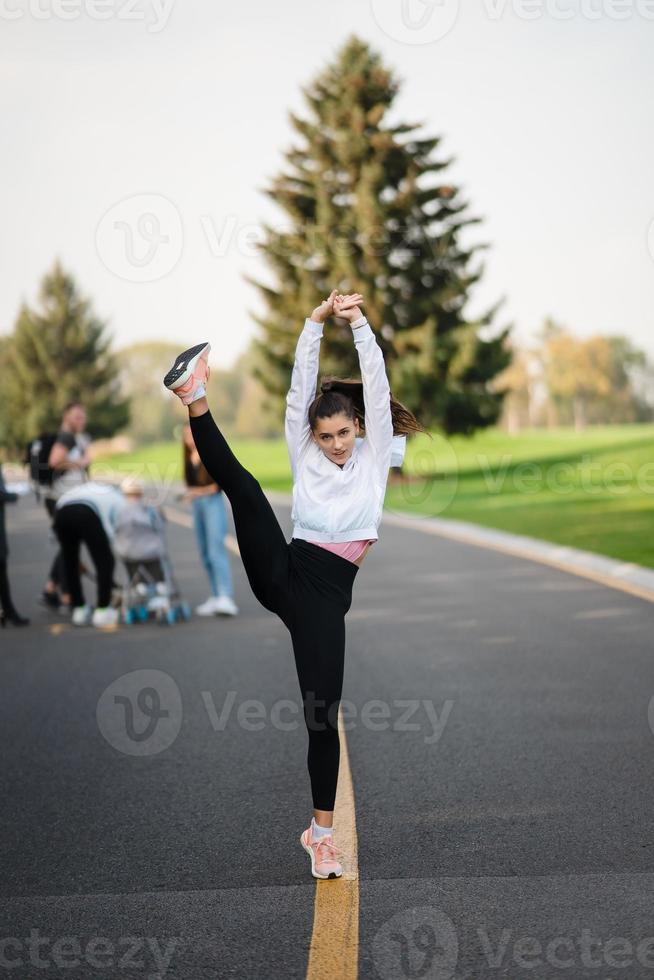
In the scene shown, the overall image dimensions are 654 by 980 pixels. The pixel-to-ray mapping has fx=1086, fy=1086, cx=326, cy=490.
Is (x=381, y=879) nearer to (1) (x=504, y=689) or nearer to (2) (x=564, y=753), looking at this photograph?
(2) (x=564, y=753)

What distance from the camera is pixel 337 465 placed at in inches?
166

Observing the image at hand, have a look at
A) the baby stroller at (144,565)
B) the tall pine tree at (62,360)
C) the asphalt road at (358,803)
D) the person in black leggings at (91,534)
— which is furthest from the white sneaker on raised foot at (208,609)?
Result: the tall pine tree at (62,360)

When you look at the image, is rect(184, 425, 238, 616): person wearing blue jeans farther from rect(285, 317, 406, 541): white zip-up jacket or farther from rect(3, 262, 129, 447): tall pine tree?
rect(3, 262, 129, 447): tall pine tree

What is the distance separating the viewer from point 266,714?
21.1 feet

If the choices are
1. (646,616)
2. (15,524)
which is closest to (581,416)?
(15,524)

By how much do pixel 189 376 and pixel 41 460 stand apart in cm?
710

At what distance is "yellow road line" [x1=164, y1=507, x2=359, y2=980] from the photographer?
3.18 meters

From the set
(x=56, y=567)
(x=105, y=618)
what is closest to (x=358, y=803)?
(x=105, y=618)

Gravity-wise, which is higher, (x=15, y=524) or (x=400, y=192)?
(x=400, y=192)

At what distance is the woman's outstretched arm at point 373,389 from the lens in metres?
4.11

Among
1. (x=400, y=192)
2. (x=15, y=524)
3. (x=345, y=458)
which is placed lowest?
(x=15, y=524)

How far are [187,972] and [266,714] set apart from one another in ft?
10.6

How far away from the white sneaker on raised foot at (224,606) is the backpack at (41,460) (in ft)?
6.45

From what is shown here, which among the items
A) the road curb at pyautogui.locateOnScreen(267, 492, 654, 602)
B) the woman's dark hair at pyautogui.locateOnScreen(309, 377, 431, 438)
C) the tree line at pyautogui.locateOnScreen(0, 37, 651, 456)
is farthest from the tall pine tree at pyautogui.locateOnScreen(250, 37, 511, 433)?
the woman's dark hair at pyautogui.locateOnScreen(309, 377, 431, 438)
